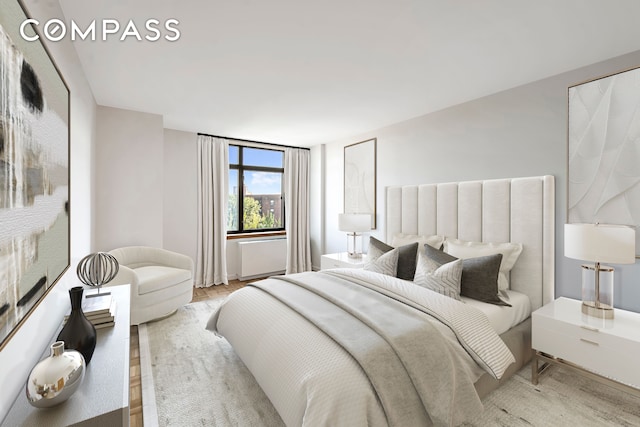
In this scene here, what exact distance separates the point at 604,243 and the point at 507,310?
773mm

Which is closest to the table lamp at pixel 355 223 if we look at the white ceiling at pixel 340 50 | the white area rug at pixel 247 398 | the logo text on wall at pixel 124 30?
the white ceiling at pixel 340 50

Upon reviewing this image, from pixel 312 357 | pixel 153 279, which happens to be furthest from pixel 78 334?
pixel 153 279

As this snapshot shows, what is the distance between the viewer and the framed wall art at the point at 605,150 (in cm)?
210

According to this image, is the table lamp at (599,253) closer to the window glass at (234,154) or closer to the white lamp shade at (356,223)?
the white lamp shade at (356,223)

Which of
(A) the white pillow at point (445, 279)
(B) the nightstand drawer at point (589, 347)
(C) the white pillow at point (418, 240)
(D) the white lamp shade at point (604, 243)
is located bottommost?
(B) the nightstand drawer at point (589, 347)

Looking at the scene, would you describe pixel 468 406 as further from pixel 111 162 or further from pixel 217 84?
pixel 111 162

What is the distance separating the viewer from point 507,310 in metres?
2.28

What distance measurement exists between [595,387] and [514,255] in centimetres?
102

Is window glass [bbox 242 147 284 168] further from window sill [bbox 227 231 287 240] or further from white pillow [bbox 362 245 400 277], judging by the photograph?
white pillow [bbox 362 245 400 277]

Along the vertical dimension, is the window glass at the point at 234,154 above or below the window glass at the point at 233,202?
above

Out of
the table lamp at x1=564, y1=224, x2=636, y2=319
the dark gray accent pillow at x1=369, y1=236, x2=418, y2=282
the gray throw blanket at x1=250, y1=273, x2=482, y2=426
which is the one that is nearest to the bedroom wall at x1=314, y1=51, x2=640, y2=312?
the table lamp at x1=564, y1=224, x2=636, y2=319

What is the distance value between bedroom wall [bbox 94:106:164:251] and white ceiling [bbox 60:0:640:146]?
0.24 m

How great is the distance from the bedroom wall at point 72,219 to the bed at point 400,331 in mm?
1046

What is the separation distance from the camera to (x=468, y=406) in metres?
1.58
